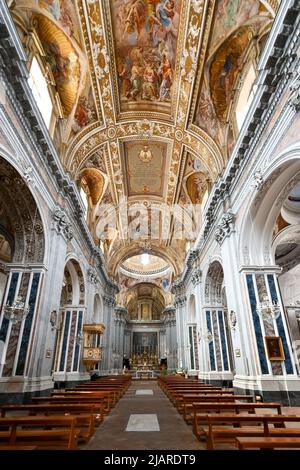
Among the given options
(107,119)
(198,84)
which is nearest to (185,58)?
(198,84)

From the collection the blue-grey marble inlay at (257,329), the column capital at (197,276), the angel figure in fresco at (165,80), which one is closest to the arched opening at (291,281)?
the column capital at (197,276)

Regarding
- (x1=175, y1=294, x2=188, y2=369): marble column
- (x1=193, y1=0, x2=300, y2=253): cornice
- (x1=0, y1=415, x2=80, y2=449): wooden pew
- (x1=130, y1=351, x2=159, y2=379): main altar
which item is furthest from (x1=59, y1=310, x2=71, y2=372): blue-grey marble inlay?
(x1=130, y1=351, x2=159, y2=379): main altar

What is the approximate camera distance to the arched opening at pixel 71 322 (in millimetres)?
13781

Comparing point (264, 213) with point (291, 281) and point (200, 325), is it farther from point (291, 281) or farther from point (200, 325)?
point (200, 325)

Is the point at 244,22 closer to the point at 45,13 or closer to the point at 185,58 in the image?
the point at 185,58

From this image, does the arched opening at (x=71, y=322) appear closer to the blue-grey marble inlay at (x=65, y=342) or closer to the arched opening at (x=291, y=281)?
the blue-grey marble inlay at (x=65, y=342)

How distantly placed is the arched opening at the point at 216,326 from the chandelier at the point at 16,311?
9.19 metres

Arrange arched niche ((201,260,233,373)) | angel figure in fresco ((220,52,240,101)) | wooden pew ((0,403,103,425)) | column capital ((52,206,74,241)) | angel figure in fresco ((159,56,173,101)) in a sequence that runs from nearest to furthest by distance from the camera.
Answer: wooden pew ((0,403,103,425)), angel figure in fresco ((220,52,240,101)), column capital ((52,206,74,241)), angel figure in fresco ((159,56,173,101)), arched niche ((201,260,233,373))

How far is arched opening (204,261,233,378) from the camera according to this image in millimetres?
14148

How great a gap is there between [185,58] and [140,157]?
6480 millimetres

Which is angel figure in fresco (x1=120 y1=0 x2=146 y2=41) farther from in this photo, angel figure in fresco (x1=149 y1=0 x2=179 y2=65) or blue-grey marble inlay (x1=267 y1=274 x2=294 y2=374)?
blue-grey marble inlay (x1=267 y1=274 x2=294 y2=374)

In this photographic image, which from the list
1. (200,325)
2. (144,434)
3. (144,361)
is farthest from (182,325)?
(144,434)

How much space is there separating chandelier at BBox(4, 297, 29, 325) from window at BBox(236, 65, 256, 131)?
33.2ft

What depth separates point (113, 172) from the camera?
54.8 ft
